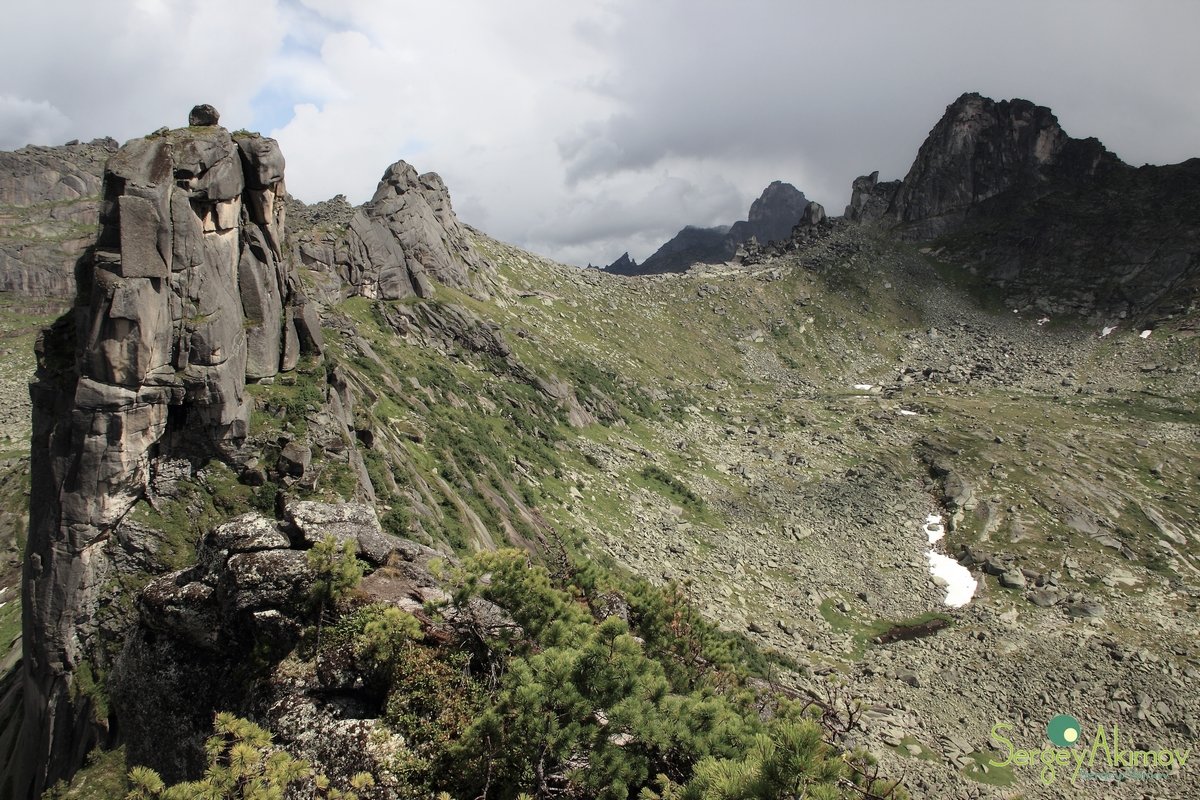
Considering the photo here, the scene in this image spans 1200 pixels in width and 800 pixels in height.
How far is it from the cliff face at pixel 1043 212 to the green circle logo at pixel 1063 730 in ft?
357

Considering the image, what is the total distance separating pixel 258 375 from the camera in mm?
30078

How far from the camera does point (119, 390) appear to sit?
75.9ft

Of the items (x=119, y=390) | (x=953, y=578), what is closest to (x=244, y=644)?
(x=119, y=390)

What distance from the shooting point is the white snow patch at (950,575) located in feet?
157

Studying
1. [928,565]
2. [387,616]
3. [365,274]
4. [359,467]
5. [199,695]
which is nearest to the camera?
[387,616]

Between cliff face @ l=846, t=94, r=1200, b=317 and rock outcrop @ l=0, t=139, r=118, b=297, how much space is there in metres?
189

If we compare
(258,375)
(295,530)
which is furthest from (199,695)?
(258,375)

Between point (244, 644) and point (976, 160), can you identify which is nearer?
point (244, 644)

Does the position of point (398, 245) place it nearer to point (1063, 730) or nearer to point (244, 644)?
point (244, 644)

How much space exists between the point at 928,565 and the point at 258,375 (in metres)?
52.8

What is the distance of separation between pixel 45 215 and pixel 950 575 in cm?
A: 19269

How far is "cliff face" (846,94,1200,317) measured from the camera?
119 meters

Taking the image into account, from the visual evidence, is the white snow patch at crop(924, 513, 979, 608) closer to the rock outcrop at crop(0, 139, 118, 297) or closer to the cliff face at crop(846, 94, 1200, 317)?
the cliff face at crop(846, 94, 1200, 317)

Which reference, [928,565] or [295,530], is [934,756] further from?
[295,530]
